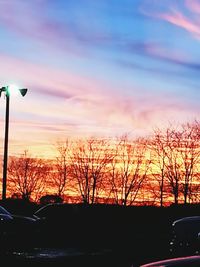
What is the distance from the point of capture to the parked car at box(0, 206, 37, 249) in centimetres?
2358

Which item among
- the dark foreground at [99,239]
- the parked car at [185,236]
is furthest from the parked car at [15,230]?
the parked car at [185,236]

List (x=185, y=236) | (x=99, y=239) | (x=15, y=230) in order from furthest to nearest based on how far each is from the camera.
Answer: (x=99, y=239), (x=15, y=230), (x=185, y=236)

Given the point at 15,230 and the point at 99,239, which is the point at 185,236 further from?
the point at 99,239

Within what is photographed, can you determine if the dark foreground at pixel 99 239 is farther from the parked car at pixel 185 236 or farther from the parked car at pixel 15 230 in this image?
the parked car at pixel 185 236

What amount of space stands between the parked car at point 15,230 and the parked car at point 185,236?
657 centimetres

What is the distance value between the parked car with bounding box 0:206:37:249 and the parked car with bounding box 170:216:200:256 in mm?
6574

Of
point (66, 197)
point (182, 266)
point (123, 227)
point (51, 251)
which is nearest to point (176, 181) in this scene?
point (66, 197)

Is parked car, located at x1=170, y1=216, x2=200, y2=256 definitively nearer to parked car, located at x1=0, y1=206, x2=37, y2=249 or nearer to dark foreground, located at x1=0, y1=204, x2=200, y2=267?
dark foreground, located at x1=0, y1=204, x2=200, y2=267

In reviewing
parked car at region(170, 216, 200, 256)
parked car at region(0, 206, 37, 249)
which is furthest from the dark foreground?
parked car at region(170, 216, 200, 256)

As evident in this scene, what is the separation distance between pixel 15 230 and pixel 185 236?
797 centimetres

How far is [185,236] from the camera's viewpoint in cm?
1889

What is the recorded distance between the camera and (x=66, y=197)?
6912 centimetres

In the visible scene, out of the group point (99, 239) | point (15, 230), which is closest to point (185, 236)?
point (15, 230)

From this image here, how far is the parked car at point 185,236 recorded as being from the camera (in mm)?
18438
